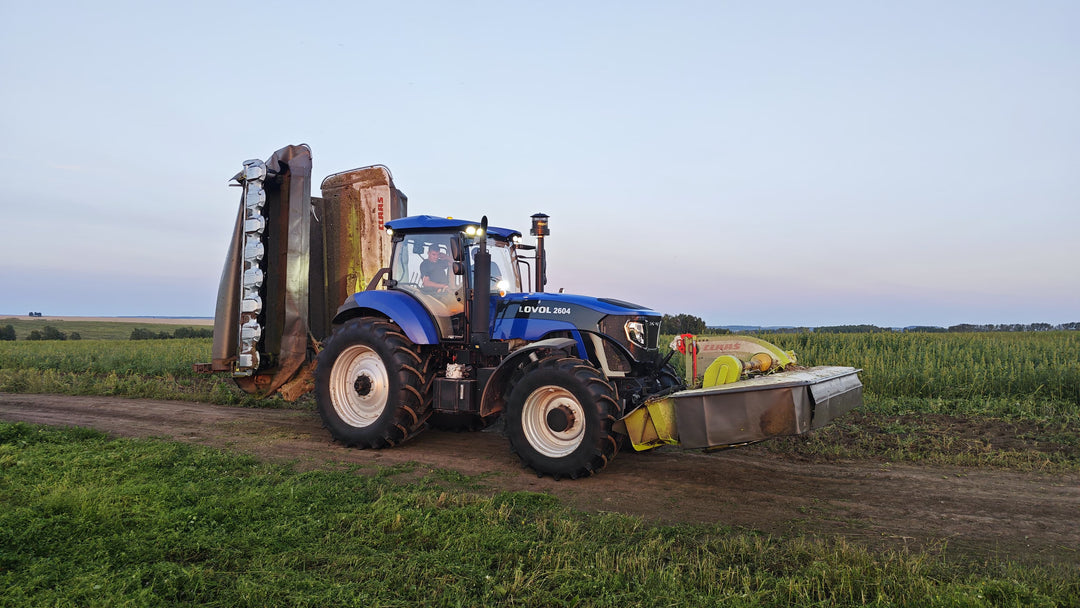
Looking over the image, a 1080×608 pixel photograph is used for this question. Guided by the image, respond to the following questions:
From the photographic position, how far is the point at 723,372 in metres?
6.17

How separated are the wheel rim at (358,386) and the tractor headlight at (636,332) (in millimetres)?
3084

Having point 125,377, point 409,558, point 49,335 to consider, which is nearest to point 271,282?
point 409,558

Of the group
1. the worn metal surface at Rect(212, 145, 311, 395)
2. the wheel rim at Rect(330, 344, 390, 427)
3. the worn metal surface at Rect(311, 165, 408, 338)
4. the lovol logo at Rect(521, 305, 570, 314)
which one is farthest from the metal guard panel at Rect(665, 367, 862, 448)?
the worn metal surface at Rect(212, 145, 311, 395)

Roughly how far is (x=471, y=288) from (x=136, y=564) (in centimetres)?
438

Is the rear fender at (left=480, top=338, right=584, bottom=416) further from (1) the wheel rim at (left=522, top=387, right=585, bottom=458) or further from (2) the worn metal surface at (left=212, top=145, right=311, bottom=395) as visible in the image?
(2) the worn metal surface at (left=212, top=145, right=311, bottom=395)

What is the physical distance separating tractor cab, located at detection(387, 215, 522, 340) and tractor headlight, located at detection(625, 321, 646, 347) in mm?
1632

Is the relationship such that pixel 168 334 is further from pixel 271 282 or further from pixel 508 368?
pixel 508 368

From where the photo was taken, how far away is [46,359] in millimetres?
17062

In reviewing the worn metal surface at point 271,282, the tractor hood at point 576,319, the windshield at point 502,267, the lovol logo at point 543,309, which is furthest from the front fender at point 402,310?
the worn metal surface at point 271,282

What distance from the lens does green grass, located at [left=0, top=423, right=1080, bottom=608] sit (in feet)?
11.3

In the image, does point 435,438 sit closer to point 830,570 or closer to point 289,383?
point 289,383

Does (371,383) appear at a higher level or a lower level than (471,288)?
lower

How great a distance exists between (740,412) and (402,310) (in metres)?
4.07

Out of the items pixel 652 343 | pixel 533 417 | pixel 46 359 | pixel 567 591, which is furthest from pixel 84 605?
pixel 46 359
